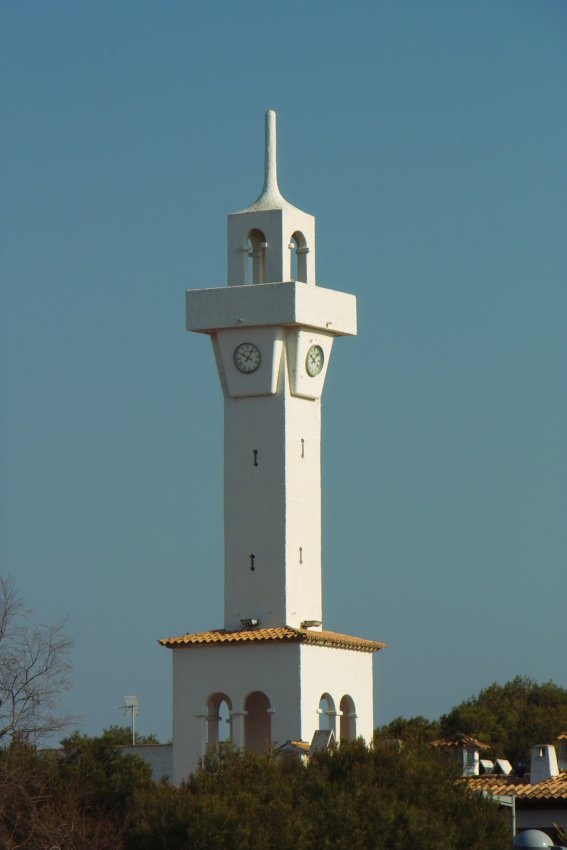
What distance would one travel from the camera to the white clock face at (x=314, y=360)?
5238 centimetres

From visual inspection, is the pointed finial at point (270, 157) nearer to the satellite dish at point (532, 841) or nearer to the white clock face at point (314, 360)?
the white clock face at point (314, 360)

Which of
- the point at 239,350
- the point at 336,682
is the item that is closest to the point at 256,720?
the point at 336,682

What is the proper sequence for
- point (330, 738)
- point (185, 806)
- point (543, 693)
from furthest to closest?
point (543, 693) < point (330, 738) < point (185, 806)

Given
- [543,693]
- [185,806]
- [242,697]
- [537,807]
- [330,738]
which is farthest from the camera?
[543,693]

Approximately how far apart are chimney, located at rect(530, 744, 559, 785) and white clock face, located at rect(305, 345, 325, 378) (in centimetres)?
1105

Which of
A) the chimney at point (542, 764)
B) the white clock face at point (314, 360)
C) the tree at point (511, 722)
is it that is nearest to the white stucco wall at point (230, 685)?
the white clock face at point (314, 360)

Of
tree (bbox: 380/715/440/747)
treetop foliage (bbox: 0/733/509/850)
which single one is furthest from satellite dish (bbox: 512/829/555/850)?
tree (bbox: 380/715/440/747)

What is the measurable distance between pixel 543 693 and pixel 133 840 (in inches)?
1878

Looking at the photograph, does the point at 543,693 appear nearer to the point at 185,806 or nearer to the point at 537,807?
the point at 537,807

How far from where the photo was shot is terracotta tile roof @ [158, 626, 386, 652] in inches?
1966

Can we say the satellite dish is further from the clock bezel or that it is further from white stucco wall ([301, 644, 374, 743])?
the clock bezel

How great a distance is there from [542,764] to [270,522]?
34.1 feet

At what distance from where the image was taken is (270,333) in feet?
170

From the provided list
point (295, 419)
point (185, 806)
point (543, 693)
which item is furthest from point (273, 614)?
point (543, 693)
